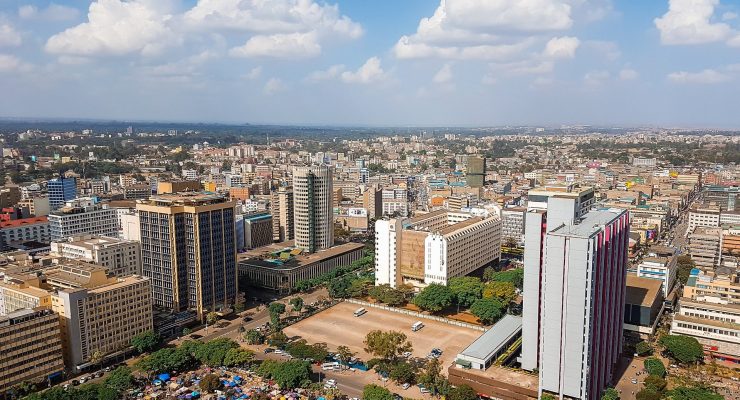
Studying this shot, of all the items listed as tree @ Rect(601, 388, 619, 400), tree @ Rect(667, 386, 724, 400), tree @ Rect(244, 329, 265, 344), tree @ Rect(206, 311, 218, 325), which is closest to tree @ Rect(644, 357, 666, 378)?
tree @ Rect(667, 386, 724, 400)

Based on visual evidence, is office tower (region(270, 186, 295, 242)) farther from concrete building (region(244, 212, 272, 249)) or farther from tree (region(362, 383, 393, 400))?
tree (region(362, 383, 393, 400))

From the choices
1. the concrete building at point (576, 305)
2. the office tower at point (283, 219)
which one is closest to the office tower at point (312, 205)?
the office tower at point (283, 219)

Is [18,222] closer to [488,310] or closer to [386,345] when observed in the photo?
[386,345]

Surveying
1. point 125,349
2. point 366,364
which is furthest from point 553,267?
point 125,349

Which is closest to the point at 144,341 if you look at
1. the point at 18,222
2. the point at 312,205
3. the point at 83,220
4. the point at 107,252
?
the point at 107,252

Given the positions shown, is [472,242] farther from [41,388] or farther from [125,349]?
[41,388]
